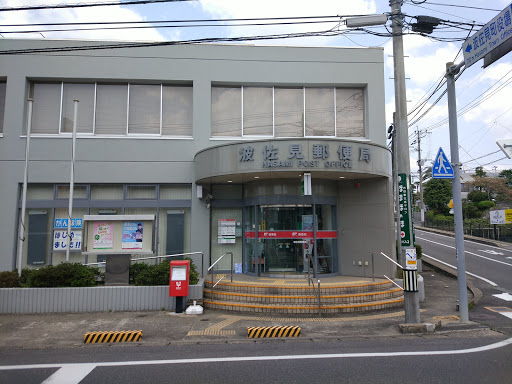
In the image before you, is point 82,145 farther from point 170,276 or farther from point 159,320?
point 159,320

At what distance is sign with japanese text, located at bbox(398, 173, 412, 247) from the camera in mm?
8562

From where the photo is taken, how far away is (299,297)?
33.1ft

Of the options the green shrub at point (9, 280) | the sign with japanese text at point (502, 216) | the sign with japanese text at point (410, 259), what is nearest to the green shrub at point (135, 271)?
the green shrub at point (9, 280)

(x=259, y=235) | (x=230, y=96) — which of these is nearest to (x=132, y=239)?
(x=259, y=235)

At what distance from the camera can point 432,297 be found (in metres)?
11.9

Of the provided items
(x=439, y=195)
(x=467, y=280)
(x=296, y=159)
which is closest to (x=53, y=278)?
(x=296, y=159)

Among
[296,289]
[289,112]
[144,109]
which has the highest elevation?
[144,109]

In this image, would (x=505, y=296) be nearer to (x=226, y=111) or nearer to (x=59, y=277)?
(x=226, y=111)

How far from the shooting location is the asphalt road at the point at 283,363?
5344 millimetres

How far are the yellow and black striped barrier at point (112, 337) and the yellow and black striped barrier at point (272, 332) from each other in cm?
240

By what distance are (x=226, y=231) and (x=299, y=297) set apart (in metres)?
4.55

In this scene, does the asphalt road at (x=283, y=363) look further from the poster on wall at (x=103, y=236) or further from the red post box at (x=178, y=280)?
the poster on wall at (x=103, y=236)

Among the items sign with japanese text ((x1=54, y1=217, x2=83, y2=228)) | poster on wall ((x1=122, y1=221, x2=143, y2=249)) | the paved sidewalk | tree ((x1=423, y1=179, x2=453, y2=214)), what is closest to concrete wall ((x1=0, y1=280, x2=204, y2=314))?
the paved sidewalk

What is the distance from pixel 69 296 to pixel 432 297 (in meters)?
Answer: 11.4
